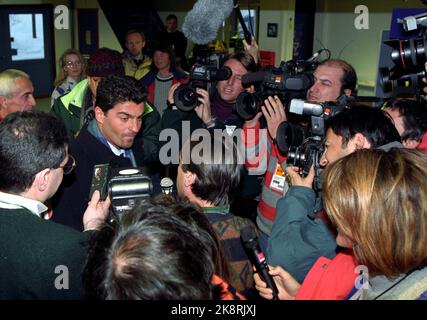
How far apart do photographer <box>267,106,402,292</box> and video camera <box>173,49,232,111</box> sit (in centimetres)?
100

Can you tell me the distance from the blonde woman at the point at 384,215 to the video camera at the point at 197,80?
5.17 ft

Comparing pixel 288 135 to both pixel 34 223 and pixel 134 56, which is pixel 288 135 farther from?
pixel 134 56

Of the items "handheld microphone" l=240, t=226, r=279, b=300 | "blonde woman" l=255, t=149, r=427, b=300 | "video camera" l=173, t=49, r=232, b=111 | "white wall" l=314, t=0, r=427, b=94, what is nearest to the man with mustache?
"video camera" l=173, t=49, r=232, b=111

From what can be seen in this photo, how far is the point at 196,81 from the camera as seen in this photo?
279 cm

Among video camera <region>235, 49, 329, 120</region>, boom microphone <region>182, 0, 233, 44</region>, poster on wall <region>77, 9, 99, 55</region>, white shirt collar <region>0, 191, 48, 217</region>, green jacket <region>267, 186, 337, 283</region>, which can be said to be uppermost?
poster on wall <region>77, 9, 99, 55</region>

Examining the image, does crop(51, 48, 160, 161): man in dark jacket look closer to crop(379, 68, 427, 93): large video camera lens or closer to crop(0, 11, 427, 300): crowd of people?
crop(0, 11, 427, 300): crowd of people

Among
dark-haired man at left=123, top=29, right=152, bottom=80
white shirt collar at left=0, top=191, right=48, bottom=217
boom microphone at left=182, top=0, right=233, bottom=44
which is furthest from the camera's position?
dark-haired man at left=123, top=29, right=152, bottom=80

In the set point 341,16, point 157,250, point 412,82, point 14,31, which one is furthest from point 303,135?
point 14,31

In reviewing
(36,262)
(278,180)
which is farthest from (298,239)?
(36,262)

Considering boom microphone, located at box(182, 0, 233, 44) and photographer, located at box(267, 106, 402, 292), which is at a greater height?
boom microphone, located at box(182, 0, 233, 44)

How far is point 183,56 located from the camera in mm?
6902

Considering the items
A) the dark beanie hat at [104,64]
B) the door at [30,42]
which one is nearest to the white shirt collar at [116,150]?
the dark beanie hat at [104,64]

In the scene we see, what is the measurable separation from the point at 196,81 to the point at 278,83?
0.61m

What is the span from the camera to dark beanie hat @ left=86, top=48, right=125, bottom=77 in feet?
9.04
